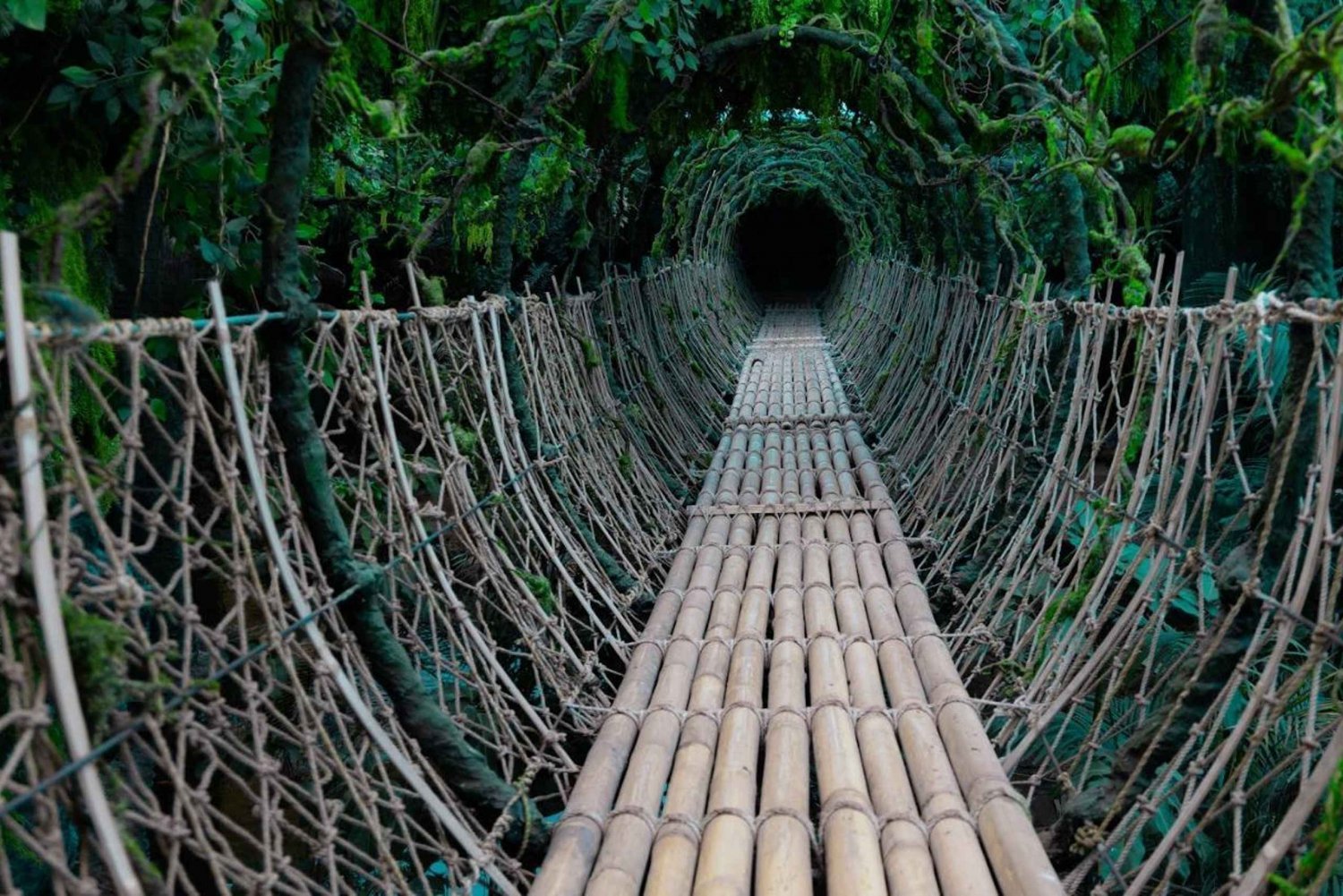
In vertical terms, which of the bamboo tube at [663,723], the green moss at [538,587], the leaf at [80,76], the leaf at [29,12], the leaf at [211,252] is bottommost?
the bamboo tube at [663,723]

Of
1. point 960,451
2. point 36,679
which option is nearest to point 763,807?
point 36,679

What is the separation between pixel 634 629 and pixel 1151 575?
1.57m

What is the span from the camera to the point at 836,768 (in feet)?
7.36

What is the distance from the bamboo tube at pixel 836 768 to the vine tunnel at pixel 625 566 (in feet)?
0.04

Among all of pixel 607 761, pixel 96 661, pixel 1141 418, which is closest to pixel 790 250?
pixel 1141 418

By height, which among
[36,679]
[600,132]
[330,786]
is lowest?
[330,786]

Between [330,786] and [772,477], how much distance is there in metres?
2.44

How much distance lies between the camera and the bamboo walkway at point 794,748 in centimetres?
188

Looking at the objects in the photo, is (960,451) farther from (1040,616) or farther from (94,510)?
(94,510)

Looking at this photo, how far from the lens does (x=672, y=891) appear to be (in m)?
1.82

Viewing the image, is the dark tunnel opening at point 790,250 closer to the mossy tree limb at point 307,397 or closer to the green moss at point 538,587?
the green moss at point 538,587

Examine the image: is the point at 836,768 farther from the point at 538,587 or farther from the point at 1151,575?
the point at 538,587

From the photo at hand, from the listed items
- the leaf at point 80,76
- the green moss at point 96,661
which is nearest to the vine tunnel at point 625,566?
the green moss at point 96,661

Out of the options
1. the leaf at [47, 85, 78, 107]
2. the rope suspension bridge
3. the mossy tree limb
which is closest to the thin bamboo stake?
the rope suspension bridge
